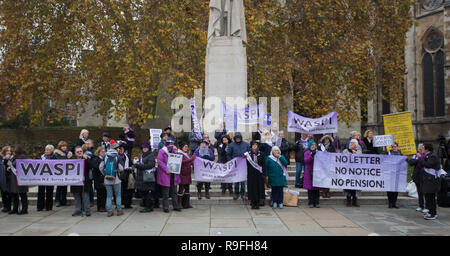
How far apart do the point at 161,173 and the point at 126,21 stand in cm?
1410

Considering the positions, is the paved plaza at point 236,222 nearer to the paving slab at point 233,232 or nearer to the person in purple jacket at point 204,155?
the paving slab at point 233,232

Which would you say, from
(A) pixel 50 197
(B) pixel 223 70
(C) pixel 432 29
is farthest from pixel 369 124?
(A) pixel 50 197

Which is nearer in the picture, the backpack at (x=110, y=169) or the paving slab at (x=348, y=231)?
the paving slab at (x=348, y=231)

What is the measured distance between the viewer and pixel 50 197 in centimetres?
1048

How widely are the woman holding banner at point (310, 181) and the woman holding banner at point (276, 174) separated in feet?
1.97

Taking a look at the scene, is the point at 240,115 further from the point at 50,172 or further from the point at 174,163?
the point at 50,172

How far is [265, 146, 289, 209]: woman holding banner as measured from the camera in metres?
10.5

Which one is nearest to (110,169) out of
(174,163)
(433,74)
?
(174,163)

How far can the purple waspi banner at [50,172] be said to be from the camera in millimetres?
10070

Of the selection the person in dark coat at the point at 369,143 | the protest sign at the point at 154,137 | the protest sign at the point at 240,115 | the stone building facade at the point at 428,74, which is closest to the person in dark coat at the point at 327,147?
the person in dark coat at the point at 369,143

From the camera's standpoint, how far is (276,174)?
10.5 m

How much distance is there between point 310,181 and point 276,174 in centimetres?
98

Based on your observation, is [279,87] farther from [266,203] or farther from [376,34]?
[266,203]

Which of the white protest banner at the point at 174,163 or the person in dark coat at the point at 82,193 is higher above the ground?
the white protest banner at the point at 174,163
